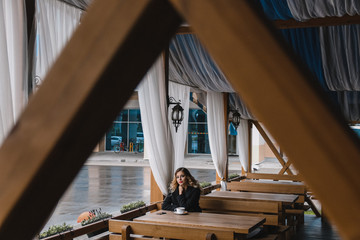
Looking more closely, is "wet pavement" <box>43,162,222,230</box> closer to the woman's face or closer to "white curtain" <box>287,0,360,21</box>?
the woman's face

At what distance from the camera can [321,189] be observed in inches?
22.3

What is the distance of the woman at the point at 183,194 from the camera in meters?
5.82

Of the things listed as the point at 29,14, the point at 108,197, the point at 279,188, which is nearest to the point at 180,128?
the point at 279,188

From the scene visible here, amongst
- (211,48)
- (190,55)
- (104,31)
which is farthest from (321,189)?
(190,55)

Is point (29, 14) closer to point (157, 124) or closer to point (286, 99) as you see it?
point (157, 124)

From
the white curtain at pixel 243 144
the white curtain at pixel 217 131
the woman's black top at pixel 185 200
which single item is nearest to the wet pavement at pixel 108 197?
the woman's black top at pixel 185 200

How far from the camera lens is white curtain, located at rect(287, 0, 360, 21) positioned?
4.61m

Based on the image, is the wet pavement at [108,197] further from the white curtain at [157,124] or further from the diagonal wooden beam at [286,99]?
the diagonal wooden beam at [286,99]

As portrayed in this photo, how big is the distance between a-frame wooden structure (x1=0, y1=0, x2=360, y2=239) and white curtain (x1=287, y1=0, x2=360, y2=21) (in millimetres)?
4384

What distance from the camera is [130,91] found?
26.3 inches

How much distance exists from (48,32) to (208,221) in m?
2.55

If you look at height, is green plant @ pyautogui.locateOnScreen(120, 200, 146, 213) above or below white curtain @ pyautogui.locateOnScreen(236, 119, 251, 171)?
below

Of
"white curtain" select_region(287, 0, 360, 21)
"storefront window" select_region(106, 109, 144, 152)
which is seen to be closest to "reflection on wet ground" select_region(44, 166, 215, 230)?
"white curtain" select_region(287, 0, 360, 21)

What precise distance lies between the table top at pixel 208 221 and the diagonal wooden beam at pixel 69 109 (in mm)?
4090
